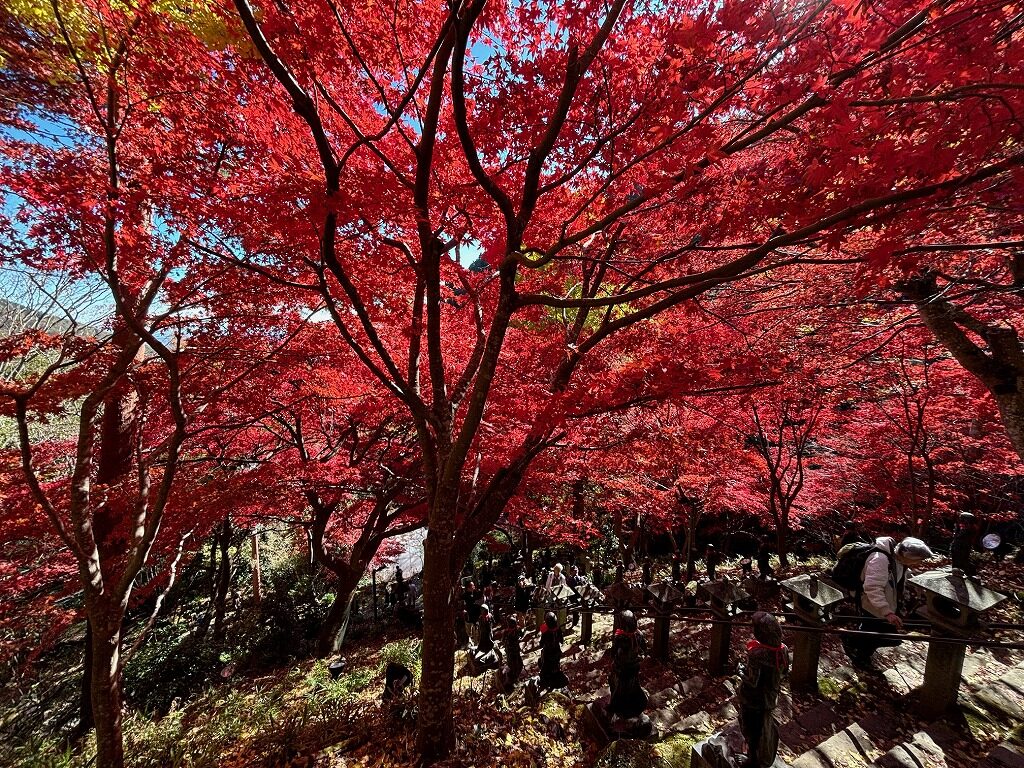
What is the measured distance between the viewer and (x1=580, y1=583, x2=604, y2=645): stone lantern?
863 centimetres

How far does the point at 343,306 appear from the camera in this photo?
6695 mm

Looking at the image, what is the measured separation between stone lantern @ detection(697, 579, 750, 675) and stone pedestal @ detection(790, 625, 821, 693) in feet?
2.54

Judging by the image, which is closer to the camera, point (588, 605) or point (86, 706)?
point (86, 706)

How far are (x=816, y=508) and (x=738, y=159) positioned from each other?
1176 cm

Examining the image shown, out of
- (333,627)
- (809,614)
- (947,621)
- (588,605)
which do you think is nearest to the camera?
(947,621)

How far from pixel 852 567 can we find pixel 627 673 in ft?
10.8

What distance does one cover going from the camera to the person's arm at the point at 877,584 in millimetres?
4477

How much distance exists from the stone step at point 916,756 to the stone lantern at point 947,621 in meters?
0.87

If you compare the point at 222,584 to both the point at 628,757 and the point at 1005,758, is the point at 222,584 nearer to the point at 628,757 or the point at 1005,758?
the point at 628,757

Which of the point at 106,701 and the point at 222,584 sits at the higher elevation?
the point at 106,701

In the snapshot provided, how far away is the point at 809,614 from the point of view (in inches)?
199

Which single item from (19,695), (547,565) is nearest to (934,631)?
(547,565)

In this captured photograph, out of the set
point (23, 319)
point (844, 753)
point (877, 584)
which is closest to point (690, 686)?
point (844, 753)

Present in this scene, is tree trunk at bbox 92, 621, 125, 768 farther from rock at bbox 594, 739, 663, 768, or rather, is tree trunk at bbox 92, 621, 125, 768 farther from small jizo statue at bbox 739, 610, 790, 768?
small jizo statue at bbox 739, 610, 790, 768
